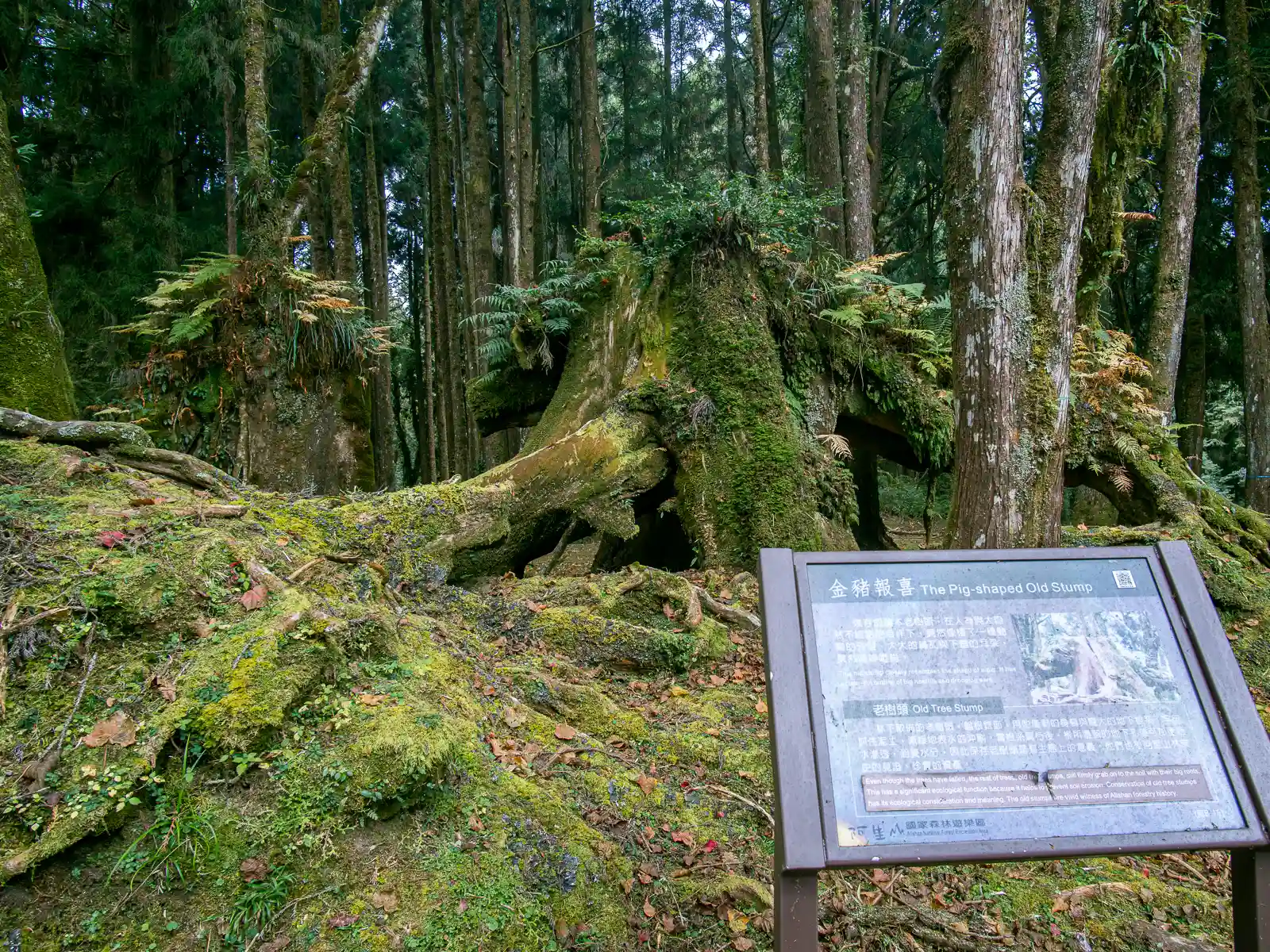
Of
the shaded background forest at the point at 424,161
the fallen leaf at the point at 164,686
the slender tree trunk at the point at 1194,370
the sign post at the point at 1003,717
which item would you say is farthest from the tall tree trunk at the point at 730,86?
the fallen leaf at the point at 164,686

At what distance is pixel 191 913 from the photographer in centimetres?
239

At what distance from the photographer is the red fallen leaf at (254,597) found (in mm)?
3477

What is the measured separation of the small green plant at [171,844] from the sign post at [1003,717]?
195 cm

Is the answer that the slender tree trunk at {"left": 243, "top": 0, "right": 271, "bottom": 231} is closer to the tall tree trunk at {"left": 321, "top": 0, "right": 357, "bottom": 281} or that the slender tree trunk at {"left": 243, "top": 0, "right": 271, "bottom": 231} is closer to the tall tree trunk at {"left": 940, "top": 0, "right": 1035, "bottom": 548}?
the tall tree trunk at {"left": 321, "top": 0, "right": 357, "bottom": 281}

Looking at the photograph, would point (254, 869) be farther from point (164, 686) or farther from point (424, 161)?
point (424, 161)

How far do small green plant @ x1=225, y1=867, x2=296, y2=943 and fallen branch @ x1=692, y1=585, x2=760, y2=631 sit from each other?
13.8 feet

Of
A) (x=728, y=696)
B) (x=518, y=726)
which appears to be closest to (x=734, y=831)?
(x=518, y=726)

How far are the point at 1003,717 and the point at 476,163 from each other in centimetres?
1373

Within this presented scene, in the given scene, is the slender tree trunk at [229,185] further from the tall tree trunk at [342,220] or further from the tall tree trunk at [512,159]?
the tall tree trunk at [512,159]

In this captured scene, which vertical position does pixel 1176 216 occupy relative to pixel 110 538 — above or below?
above

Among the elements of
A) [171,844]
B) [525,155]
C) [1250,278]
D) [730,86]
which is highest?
[730,86]

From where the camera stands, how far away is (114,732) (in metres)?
2.74

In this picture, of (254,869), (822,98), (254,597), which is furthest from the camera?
(822,98)

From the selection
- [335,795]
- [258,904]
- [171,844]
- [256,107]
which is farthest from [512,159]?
[258,904]
